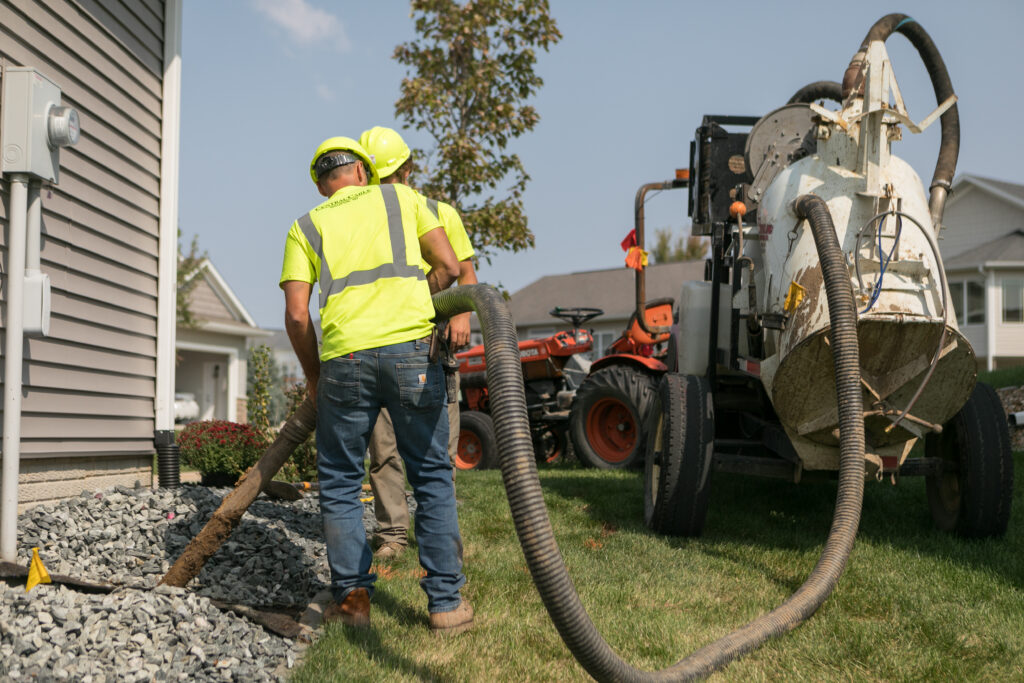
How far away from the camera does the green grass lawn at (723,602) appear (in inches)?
125

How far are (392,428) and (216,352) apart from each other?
2313cm

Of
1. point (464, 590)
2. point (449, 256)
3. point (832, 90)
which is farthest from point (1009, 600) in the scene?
point (832, 90)

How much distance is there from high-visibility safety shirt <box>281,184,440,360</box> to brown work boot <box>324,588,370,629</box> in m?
0.92

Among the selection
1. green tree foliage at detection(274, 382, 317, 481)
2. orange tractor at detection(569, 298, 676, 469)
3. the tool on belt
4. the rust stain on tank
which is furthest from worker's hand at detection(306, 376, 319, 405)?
orange tractor at detection(569, 298, 676, 469)

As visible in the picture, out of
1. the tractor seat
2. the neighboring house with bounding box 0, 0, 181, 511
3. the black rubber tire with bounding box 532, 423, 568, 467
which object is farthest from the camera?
the black rubber tire with bounding box 532, 423, 568, 467

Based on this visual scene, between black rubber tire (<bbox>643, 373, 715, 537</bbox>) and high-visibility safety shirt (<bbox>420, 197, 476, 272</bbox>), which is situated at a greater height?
high-visibility safety shirt (<bbox>420, 197, 476, 272</bbox>)

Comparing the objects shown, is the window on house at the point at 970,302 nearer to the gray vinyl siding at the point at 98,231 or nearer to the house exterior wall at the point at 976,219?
the house exterior wall at the point at 976,219

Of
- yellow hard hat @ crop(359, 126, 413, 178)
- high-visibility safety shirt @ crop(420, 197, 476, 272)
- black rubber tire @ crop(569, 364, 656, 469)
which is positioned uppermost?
yellow hard hat @ crop(359, 126, 413, 178)

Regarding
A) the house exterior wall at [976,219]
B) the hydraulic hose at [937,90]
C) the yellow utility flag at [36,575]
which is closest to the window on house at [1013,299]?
the house exterior wall at [976,219]

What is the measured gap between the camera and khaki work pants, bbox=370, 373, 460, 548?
15.2ft

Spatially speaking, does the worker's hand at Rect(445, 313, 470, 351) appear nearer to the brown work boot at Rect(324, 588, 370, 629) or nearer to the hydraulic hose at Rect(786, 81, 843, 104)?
the brown work boot at Rect(324, 588, 370, 629)

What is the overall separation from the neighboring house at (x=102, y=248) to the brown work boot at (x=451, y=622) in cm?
232

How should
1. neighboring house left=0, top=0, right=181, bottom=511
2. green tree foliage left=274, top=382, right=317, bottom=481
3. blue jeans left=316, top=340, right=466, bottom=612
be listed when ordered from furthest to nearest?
green tree foliage left=274, top=382, right=317, bottom=481, neighboring house left=0, top=0, right=181, bottom=511, blue jeans left=316, top=340, right=466, bottom=612

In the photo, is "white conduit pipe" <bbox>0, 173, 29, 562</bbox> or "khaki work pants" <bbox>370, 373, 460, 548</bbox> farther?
"khaki work pants" <bbox>370, 373, 460, 548</bbox>
